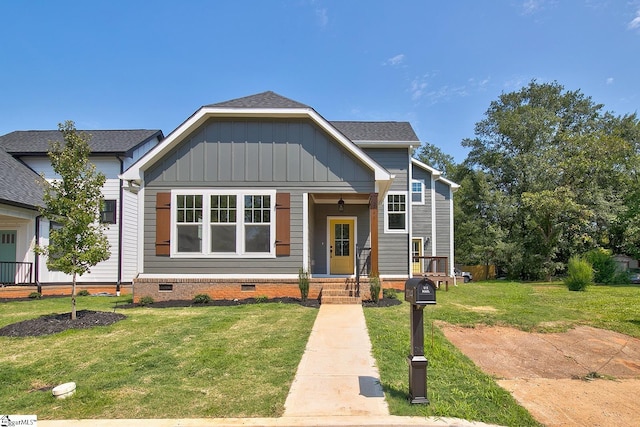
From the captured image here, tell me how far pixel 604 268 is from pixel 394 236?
1252 cm

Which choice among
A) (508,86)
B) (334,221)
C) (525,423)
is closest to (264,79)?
(334,221)

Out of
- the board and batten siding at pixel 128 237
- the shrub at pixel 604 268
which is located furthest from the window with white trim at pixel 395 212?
the shrub at pixel 604 268

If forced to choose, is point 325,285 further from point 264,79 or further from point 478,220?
point 478,220

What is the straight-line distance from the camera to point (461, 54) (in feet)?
48.9

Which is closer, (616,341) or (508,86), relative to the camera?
(616,341)

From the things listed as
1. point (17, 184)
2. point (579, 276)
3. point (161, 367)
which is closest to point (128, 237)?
point (17, 184)

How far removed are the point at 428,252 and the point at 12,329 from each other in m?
16.0

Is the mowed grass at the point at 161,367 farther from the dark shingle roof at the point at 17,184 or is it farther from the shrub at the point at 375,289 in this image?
the dark shingle roof at the point at 17,184

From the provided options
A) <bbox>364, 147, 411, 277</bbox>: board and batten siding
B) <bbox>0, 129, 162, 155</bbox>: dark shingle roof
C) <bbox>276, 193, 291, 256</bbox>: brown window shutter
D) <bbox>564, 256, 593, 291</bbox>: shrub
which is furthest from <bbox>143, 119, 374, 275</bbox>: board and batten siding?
<bbox>564, 256, 593, 291</bbox>: shrub

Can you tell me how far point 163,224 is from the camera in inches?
445

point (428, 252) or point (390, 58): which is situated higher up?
point (390, 58)

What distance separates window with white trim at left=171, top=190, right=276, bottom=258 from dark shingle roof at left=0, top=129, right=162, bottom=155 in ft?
19.8

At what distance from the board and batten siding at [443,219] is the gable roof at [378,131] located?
465cm

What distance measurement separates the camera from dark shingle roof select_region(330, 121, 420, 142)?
14.8 meters
